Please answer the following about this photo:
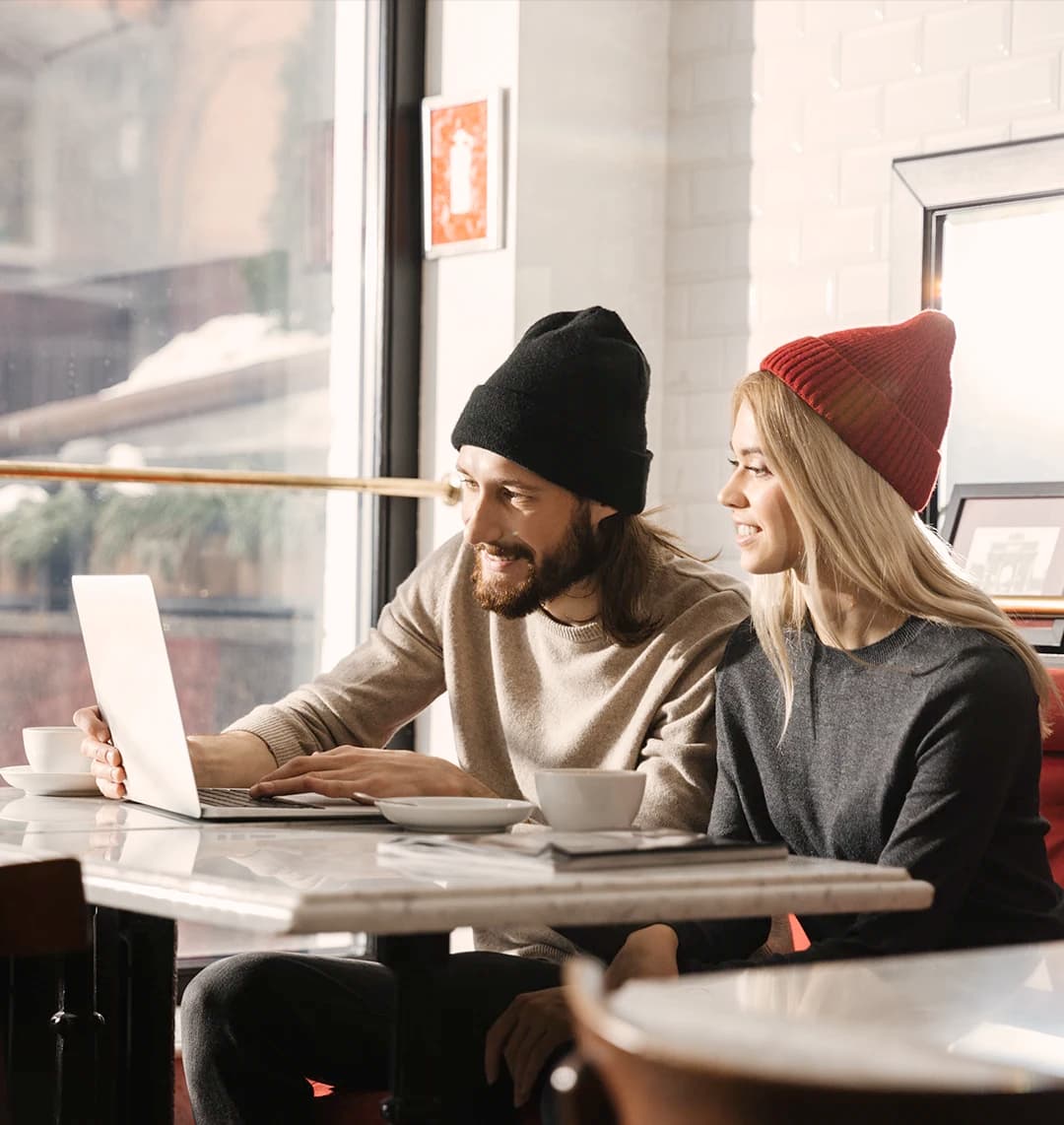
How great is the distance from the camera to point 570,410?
2354 mm

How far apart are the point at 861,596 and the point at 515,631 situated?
0.59 m

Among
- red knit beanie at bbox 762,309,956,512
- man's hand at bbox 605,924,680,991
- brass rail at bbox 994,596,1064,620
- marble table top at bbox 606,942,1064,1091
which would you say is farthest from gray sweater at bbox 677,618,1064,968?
brass rail at bbox 994,596,1064,620

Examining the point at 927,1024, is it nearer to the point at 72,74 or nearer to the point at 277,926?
the point at 277,926

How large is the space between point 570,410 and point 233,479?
3.57 ft

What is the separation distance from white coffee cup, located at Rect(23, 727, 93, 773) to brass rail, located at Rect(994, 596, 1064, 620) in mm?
1555

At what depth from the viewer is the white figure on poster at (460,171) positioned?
3506mm

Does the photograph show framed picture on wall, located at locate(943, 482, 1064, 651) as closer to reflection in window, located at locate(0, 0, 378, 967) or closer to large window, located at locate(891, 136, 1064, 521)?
large window, located at locate(891, 136, 1064, 521)

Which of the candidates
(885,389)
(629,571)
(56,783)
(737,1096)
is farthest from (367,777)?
(737,1096)

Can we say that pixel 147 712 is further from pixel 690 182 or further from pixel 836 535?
pixel 690 182

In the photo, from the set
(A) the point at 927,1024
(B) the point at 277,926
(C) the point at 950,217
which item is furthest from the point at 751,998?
(C) the point at 950,217

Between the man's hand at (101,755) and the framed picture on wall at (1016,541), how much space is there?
153 cm

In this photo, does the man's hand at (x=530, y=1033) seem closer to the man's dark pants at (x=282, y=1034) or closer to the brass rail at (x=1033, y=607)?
the man's dark pants at (x=282, y=1034)

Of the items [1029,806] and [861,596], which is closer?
[1029,806]

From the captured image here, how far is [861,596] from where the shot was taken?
1957mm
